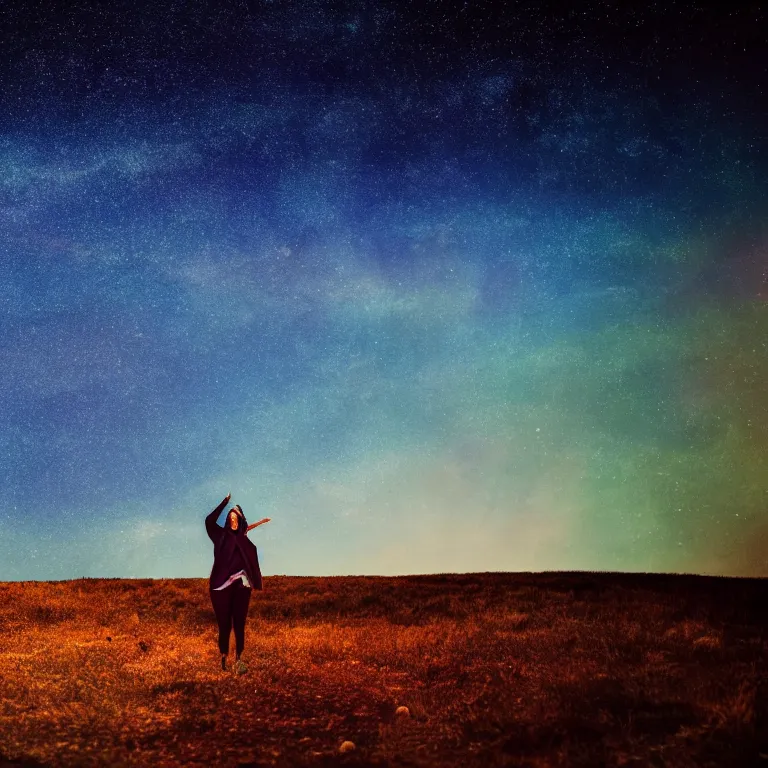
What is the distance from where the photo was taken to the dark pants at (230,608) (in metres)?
10.8

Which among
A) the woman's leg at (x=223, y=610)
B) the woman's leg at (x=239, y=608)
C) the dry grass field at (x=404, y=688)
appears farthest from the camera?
the woman's leg at (x=239, y=608)

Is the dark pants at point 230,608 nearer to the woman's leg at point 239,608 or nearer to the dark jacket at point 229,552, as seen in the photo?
the woman's leg at point 239,608

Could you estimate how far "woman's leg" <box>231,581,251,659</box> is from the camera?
10867 mm

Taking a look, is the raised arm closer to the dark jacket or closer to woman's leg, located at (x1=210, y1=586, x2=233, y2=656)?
the dark jacket

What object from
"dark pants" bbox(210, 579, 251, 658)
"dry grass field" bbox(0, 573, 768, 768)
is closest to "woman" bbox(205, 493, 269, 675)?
"dark pants" bbox(210, 579, 251, 658)

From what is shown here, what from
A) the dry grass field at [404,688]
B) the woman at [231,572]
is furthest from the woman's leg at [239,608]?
the dry grass field at [404,688]

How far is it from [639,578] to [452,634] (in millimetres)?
14016

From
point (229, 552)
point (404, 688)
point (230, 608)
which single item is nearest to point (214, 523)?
point (229, 552)

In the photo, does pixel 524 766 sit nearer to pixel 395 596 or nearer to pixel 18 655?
pixel 18 655

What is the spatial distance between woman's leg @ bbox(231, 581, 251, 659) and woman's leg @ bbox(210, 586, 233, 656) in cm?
8

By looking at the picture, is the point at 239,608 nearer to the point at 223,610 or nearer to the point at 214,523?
the point at 223,610

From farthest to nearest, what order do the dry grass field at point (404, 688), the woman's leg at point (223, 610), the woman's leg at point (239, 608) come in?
the woman's leg at point (239, 608) < the woman's leg at point (223, 610) < the dry grass field at point (404, 688)

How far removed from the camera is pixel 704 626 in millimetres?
12891

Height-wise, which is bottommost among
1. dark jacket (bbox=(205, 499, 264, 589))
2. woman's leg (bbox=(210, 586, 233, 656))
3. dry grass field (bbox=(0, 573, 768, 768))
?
dry grass field (bbox=(0, 573, 768, 768))
